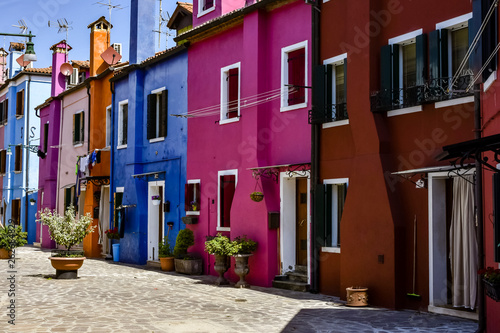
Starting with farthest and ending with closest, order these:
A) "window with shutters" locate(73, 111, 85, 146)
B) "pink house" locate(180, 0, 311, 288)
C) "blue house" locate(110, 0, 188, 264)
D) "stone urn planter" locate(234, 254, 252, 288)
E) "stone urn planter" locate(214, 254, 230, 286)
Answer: "window with shutters" locate(73, 111, 85, 146)
"blue house" locate(110, 0, 188, 264)
"stone urn planter" locate(214, 254, 230, 286)
"stone urn planter" locate(234, 254, 252, 288)
"pink house" locate(180, 0, 311, 288)

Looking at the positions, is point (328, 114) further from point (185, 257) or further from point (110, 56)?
point (110, 56)

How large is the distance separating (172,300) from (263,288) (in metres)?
2.94

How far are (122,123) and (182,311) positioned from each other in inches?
535

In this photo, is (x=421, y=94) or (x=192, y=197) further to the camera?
(x=192, y=197)

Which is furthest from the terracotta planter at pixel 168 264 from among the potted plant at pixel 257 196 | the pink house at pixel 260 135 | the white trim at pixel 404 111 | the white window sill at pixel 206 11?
the white trim at pixel 404 111

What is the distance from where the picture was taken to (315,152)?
1474cm

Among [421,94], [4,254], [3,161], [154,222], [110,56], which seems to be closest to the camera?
[421,94]

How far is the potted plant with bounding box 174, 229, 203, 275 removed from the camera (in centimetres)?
1861

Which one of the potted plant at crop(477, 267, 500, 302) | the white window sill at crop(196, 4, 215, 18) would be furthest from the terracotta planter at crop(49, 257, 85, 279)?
the potted plant at crop(477, 267, 500, 302)

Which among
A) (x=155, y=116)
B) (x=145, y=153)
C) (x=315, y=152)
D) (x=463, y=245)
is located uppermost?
(x=155, y=116)

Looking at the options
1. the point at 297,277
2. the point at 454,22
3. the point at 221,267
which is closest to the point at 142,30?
the point at 221,267

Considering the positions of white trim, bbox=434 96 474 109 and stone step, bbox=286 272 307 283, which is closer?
white trim, bbox=434 96 474 109

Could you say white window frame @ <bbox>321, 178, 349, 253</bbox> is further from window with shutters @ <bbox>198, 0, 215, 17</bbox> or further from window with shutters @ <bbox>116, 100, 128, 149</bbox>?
window with shutters @ <bbox>116, 100, 128, 149</bbox>

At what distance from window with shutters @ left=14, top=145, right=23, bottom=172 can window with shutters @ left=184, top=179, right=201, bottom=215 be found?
19.4 meters
